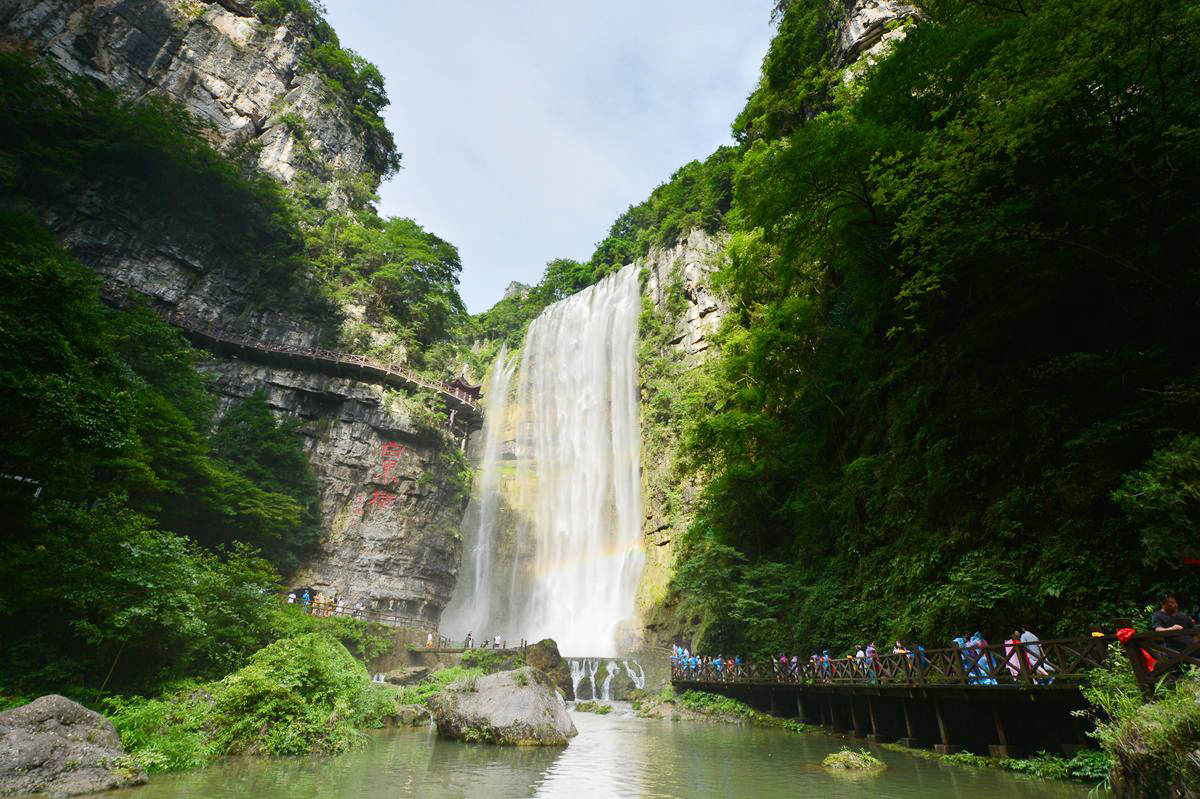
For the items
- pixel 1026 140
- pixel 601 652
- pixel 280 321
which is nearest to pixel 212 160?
pixel 280 321

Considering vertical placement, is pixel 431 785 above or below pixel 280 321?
below

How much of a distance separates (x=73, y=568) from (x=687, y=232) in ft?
118

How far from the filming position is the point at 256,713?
9.42 metres

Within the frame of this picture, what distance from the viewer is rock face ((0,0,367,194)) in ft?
104

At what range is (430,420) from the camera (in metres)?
34.3

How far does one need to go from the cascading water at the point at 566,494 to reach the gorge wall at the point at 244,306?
723 cm

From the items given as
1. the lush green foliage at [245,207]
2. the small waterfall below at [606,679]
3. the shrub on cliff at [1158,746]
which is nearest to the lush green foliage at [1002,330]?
the shrub on cliff at [1158,746]

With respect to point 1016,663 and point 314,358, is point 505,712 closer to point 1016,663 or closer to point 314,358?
point 1016,663

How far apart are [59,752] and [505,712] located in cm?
707

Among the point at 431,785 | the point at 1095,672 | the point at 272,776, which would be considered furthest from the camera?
the point at 272,776

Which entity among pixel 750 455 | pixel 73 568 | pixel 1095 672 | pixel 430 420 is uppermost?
pixel 430 420

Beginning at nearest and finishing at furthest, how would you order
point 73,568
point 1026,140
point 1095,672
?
1. point 1095,672
2. point 1026,140
3. point 73,568

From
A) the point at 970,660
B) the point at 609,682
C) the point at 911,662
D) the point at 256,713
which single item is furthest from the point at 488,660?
the point at 970,660

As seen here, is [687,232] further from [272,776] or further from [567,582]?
[272,776]
